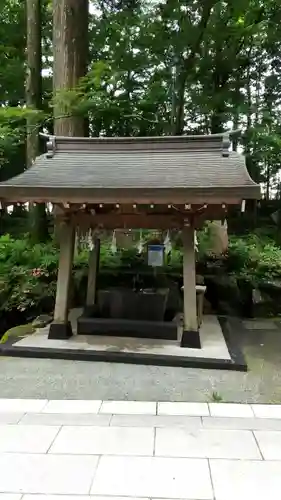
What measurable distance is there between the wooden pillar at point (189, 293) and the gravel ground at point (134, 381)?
0.66 m

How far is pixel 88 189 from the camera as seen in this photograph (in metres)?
5.03

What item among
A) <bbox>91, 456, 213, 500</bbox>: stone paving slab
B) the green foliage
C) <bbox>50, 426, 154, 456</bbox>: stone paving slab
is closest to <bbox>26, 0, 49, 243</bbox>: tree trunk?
the green foliage

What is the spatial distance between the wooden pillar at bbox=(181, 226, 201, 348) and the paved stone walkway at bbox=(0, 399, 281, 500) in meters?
1.62

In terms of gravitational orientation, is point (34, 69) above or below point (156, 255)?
above

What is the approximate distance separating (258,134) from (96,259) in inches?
185

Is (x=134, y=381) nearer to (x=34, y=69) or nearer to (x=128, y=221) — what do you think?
(x=128, y=221)

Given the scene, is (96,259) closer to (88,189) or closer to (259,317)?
(88,189)

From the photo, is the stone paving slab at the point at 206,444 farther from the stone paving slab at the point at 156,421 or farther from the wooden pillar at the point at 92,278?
the wooden pillar at the point at 92,278

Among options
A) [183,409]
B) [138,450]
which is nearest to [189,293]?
[183,409]

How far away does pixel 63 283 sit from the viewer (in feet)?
19.0

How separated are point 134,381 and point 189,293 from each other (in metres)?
1.47

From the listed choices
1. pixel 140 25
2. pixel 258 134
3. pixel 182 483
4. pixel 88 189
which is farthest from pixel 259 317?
pixel 140 25

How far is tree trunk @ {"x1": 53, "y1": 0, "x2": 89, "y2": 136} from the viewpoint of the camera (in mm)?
8117

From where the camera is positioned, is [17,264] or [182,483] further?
[17,264]
